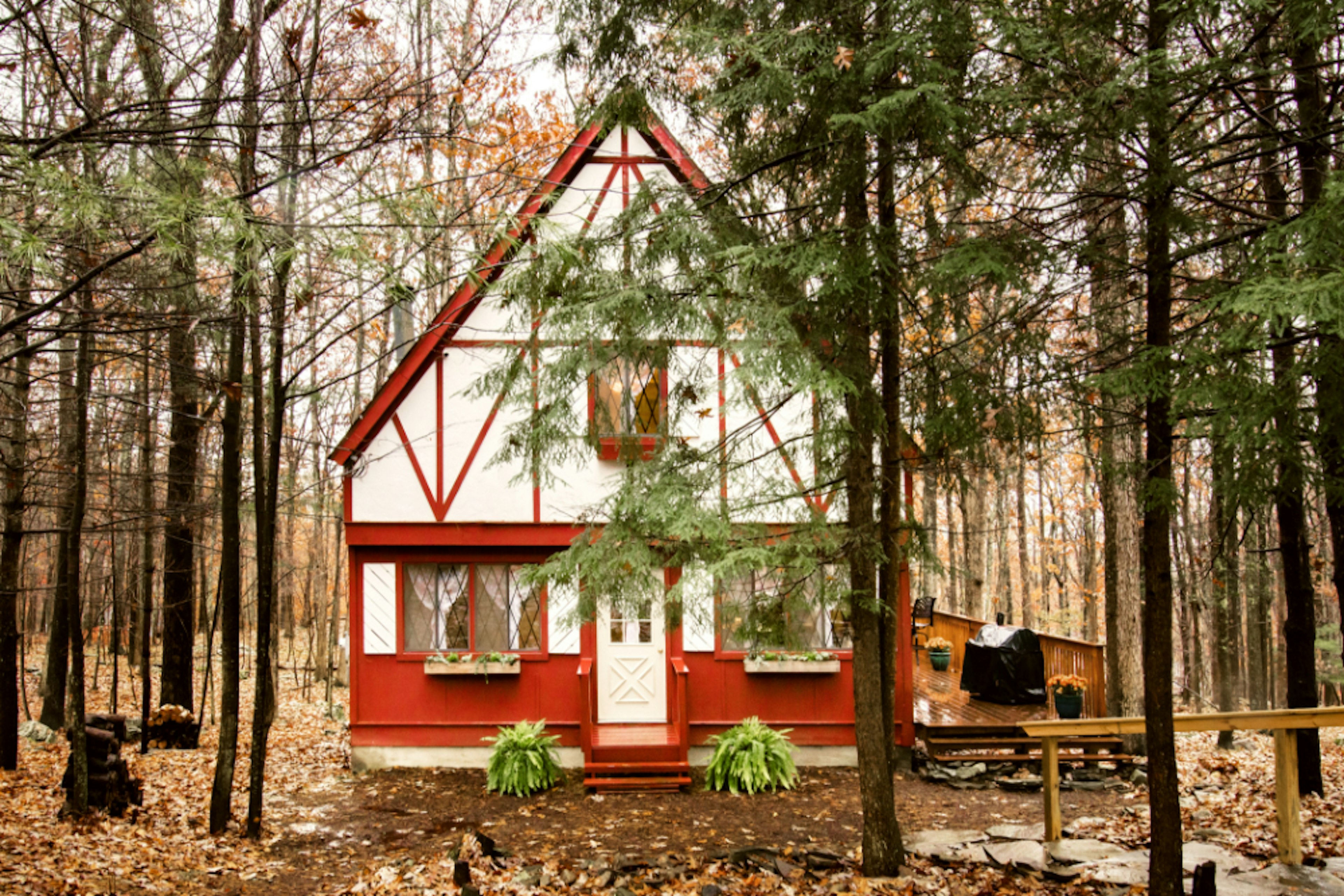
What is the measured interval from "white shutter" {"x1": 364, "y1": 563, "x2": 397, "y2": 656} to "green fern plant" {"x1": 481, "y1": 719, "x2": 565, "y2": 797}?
6.51 feet

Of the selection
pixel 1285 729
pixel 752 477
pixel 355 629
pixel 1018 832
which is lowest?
pixel 1018 832

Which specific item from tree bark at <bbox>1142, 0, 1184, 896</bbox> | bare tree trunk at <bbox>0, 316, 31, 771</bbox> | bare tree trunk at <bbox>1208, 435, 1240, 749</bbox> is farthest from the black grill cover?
bare tree trunk at <bbox>0, 316, 31, 771</bbox>

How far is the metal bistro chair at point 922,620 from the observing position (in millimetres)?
16688

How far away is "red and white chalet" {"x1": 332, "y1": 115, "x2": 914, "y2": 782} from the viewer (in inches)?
428

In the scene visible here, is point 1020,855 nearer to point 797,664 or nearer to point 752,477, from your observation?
point 752,477

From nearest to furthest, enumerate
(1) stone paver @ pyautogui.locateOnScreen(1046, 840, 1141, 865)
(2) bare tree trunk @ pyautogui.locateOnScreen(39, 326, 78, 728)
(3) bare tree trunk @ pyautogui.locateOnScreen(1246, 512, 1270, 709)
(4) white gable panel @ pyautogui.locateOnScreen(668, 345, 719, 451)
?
(1) stone paver @ pyautogui.locateOnScreen(1046, 840, 1141, 865)
(4) white gable panel @ pyautogui.locateOnScreen(668, 345, 719, 451)
(2) bare tree trunk @ pyautogui.locateOnScreen(39, 326, 78, 728)
(3) bare tree trunk @ pyautogui.locateOnScreen(1246, 512, 1270, 709)

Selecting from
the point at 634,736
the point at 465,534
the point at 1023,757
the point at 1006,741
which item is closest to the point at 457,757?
the point at 634,736

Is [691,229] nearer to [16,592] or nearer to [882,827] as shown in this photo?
[882,827]

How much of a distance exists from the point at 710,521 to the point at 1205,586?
19.5 m

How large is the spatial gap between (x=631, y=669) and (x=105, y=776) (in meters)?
5.60

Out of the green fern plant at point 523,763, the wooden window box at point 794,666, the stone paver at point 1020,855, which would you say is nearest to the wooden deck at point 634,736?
the green fern plant at point 523,763

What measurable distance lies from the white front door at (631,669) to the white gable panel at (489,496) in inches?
64.4

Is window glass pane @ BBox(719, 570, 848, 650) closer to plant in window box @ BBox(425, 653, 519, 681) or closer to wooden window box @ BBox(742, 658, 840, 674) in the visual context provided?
wooden window box @ BBox(742, 658, 840, 674)

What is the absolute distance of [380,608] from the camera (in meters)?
11.2
